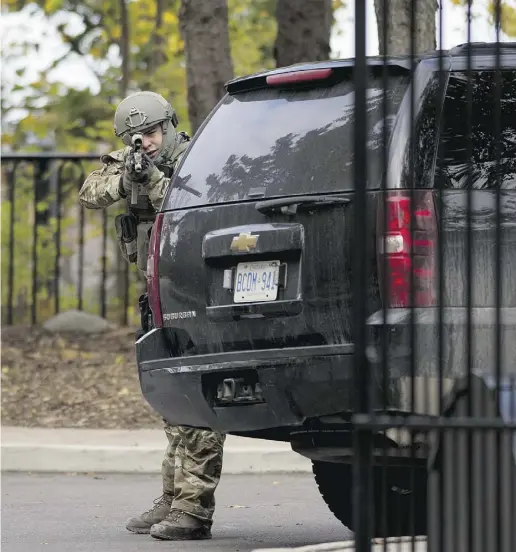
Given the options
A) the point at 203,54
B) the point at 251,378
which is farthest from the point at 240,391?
the point at 203,54

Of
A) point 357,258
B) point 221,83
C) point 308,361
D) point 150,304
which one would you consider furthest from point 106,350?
point 357,258

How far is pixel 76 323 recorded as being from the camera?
1438cm

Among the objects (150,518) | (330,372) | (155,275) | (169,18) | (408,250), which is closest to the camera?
(408,250)

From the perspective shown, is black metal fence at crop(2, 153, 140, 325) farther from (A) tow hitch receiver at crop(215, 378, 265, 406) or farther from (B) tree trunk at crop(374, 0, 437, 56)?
(A) tow hitch receiver at crop(215, 378, 265, 406)

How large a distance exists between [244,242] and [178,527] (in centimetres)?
174

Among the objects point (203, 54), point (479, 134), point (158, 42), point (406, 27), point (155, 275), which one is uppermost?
point (158, 42)

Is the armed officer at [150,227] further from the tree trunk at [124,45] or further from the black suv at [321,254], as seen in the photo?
the tree trunk at [124,45]

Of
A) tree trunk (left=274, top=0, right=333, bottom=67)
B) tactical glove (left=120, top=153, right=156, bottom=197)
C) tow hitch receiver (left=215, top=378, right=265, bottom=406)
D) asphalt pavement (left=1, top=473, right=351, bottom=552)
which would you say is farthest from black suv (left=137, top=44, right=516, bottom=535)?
tree trunk (left=274, top=0, right=333, bottom=67)

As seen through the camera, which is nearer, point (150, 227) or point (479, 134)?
point (479, 134)

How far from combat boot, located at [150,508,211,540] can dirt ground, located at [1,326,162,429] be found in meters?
4.18

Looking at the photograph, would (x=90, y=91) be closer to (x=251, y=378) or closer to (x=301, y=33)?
(x=301, y=33)

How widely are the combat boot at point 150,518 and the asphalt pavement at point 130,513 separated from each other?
0.06m

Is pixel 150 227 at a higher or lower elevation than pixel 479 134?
lower

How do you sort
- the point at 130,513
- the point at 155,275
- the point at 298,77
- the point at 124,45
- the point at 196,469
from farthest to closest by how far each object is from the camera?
the point at 124,45
the point at 130,513
the point at 196,469
the point at 155,275
the point at 298,77
